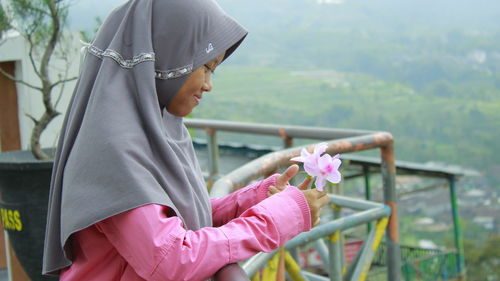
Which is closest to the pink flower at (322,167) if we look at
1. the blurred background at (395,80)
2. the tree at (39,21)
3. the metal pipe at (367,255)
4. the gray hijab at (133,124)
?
the gray hijab at (133,124)

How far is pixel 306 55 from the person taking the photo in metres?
57.9

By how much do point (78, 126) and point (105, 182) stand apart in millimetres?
169

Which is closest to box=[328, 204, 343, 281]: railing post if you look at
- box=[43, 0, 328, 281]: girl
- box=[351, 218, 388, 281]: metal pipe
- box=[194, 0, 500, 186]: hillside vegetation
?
box=[351, 218, 388, 281]: metal pipe

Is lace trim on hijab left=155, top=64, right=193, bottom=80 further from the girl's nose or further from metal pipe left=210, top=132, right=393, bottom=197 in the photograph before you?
metal pipe left=210, top=132, right=393, bottom=197

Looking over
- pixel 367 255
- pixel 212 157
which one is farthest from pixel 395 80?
pixel 367 255

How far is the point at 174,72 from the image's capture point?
1378 mm

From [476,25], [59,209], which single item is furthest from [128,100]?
[476,25]

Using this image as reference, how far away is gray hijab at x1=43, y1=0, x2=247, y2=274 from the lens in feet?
4.05

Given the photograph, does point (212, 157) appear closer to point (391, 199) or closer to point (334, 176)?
point (391, 199)

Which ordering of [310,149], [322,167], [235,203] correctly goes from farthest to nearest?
[310,149]
[235,203]
[322,167]

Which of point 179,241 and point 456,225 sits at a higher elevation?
point 179,241

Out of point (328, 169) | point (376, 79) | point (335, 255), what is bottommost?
point (376, 79)

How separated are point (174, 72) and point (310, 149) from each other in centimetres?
123

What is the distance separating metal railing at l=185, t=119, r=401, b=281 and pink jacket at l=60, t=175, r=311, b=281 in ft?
1.62
